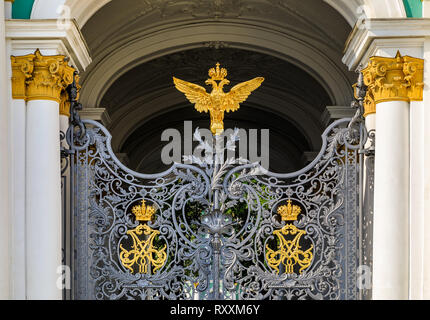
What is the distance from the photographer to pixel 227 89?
62.5ft

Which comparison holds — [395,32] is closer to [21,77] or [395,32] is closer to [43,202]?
[21,77]

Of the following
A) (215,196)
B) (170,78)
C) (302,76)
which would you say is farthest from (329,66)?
(215,196)

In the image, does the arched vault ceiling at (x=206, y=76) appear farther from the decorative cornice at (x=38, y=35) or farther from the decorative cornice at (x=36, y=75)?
the decorative cornice at (x=36, y=75)

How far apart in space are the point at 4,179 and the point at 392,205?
173 inches

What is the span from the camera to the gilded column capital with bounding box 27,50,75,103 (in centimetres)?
977

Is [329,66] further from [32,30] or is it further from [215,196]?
[32,30]

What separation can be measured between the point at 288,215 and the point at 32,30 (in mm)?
3838

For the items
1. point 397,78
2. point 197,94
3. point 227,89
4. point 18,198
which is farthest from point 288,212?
point 227,89

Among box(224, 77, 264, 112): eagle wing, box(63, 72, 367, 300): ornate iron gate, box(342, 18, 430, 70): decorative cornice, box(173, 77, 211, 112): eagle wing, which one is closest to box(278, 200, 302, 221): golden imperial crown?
box(63, 72, 367, 300): ornate iron gate

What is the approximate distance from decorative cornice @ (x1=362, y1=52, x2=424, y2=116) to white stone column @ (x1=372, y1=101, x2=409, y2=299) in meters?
0.11

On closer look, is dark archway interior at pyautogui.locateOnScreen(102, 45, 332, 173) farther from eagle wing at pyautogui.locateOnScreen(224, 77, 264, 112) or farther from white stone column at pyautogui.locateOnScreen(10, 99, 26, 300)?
white stone column at pyautogui.locateOnScreen(10, 99, 26, 300)

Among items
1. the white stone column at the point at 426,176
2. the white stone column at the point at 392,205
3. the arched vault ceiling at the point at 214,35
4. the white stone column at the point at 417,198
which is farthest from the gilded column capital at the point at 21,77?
the white stone column at the point at 426,176

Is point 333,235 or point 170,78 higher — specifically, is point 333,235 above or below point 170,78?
below
